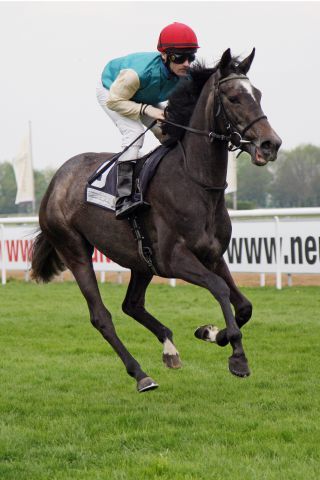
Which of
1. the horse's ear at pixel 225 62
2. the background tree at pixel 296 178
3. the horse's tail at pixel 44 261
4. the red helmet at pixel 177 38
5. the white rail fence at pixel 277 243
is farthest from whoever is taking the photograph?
the background tree at pixel 296 178

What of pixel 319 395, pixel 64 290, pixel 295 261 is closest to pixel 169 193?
pixel 319 395

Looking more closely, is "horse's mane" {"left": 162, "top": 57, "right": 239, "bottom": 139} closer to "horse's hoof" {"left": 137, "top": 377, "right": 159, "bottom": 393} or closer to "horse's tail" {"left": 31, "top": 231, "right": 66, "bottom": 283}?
"horse's hoof" {"left": 137, "top": 377, "right": 159, "bottom": 393}

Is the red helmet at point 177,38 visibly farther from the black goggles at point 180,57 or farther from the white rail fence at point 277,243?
the white rail fence at point 277,243

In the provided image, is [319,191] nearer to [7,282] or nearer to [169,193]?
[7,282]

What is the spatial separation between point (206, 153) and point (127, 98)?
862 mm

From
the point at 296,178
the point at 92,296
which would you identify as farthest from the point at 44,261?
→ the point at 296,178

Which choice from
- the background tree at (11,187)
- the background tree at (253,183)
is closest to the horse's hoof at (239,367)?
the background tree at (11,187)

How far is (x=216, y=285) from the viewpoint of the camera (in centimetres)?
487

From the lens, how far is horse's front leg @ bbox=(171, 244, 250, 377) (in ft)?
15.2

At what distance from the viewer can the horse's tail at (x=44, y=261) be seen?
269 inches

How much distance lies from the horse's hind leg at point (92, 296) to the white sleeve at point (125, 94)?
113 centimetres

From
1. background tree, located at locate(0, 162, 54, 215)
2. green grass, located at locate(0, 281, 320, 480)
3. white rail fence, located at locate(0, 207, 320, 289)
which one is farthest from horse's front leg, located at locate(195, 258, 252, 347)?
background tree, located at locate(0, 162, 54, 215)

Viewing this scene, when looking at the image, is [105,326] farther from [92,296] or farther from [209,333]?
[209,333]

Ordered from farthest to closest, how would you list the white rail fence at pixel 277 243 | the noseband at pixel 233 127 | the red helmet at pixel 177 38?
the white rail fence at pixel 277 243 → the red helmet at pixel 177 38 → the noseband at pixel 233 127
